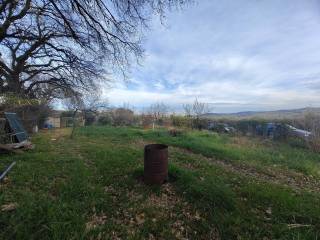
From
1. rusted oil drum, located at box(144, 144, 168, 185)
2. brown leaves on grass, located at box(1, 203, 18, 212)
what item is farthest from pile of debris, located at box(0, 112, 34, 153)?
rusted oil drum, located at box(144, 144, 168, 185)

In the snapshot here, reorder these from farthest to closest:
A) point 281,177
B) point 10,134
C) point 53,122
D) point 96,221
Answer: point 53,122 < point 10,134 < point 281,177 < point 96,221

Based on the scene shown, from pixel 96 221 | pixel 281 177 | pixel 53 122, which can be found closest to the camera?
pixel 96 221

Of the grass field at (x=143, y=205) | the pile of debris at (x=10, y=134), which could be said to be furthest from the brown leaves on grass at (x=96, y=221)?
the pile of debris at (x=10, y=134)

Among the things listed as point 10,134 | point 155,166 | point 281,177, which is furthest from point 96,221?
point 10,134

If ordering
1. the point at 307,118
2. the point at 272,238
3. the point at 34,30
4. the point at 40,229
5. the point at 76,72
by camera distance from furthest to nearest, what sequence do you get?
the point at 307,118 → the point at 76,72 → the point at 34,30 → the point at 272,238 → the point at 40,229

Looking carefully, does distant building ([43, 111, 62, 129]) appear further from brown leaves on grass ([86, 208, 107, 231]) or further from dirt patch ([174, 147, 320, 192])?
brown leaves on grass ([86, 208, 107, 231])

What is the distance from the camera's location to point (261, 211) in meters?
3.78

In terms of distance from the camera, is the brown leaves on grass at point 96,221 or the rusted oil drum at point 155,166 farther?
the rusted oil drum at point 155,166

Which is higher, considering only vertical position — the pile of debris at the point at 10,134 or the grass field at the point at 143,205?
the pile of debris at the point at 10,134

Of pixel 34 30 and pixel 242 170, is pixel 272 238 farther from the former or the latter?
pixel 34 30

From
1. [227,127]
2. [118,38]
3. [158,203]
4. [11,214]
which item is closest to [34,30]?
[118,38]

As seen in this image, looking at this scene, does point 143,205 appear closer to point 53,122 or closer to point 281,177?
point 281,177

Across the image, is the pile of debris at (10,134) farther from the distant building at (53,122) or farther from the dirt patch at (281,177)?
the distant building at (53,122)

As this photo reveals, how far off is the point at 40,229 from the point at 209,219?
8.59ft
